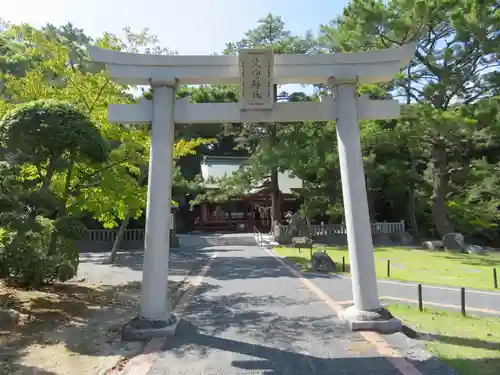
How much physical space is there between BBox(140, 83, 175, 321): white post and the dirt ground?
0.70 metres

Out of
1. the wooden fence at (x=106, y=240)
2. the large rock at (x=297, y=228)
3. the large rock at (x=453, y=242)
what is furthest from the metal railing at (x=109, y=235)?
the large rock at (x=453, y=242)

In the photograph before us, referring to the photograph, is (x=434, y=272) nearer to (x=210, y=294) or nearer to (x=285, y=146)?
(x=210, y=294)

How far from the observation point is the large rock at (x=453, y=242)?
22000 mm

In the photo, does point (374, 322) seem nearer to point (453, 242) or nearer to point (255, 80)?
point (255, 80)

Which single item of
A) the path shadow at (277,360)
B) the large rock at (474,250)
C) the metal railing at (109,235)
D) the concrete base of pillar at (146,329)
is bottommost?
the path shadow at (277,360)

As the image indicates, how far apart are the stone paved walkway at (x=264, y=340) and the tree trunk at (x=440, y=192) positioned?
54.7 ft

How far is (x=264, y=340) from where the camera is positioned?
20.3 feet

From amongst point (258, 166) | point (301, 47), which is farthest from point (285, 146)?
point (301, 47)

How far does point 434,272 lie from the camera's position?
14172 mm

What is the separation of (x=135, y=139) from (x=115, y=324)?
17.6 feet

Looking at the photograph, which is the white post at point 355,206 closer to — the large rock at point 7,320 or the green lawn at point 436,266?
the large rock at point 7,320

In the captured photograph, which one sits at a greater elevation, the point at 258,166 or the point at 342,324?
the point at 258,166

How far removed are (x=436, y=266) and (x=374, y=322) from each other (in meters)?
10.8

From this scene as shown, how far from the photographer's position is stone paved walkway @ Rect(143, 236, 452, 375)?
505 cm
